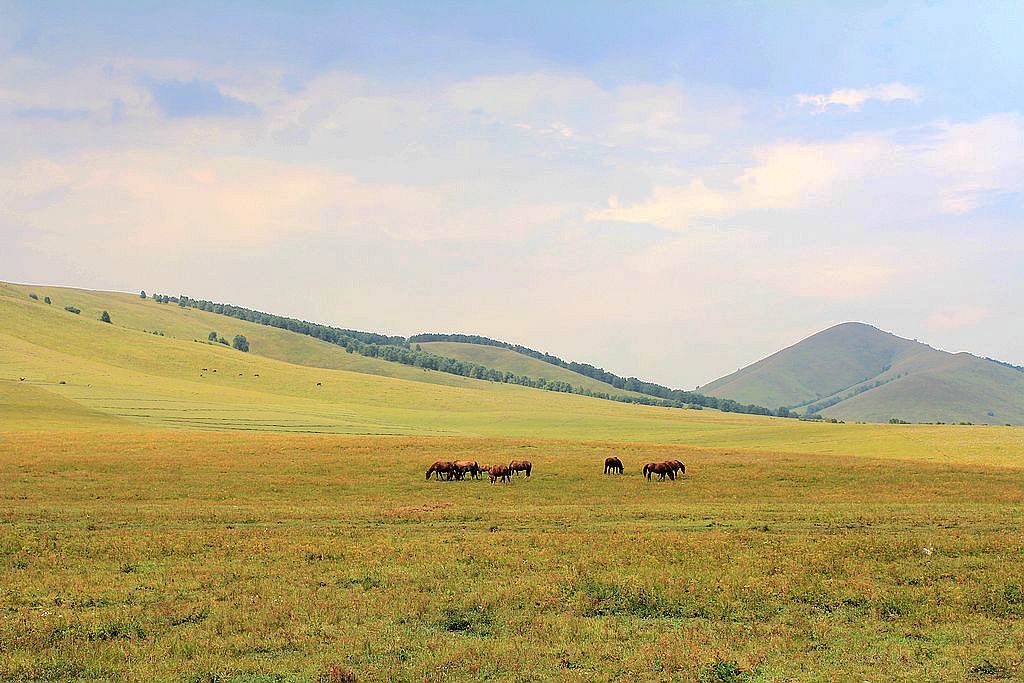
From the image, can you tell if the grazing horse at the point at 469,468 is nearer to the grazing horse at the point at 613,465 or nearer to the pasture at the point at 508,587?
the grazing horse at the point at 613,465

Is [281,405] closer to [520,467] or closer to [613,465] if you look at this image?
[520,467]

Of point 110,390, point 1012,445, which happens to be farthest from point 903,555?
point 110,390

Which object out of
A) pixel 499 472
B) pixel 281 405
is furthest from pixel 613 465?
pixel 281 405

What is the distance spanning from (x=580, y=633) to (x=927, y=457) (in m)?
56.4

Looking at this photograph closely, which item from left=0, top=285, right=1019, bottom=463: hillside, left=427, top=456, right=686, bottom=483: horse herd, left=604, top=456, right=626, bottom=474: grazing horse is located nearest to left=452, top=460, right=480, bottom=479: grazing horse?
left=427, top=456, right=686, bottom=483: horse herd

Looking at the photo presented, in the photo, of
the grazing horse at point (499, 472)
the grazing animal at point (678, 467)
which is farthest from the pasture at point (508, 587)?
the grazing animal at point (678, 467)

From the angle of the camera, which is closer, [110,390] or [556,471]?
[556,471]

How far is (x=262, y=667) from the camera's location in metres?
12.5

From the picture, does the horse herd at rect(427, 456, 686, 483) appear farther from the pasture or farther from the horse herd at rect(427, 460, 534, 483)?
the pasture

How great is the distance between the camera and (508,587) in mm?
16828

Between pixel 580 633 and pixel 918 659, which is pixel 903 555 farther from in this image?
pixel 580 633

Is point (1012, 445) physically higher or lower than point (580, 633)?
higher

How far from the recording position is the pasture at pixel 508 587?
501 inches

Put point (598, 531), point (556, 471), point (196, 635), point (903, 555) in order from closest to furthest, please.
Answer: point (196, 635)
point (903, 555)
point (598, 531)
point (556, 471)
